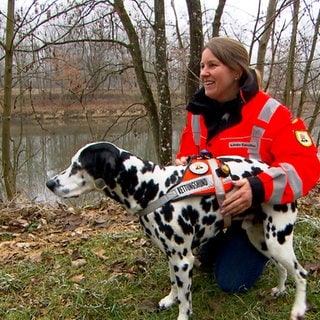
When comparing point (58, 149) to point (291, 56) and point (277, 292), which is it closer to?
point (291, 56)

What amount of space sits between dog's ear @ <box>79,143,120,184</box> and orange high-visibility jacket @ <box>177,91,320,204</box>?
0.81 meters

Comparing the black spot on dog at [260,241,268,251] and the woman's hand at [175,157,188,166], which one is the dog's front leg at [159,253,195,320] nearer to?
the black spot on dog at [260,241,268,251]

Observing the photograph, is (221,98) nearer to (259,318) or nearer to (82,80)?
(259,318)

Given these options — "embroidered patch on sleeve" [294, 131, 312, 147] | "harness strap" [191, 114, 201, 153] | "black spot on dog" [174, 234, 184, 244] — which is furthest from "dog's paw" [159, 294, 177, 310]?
"embroidered patch on sleeve" [294, 131, 312, 147]

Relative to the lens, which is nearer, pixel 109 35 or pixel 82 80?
pixel 109 35

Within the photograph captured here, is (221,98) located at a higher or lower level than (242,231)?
higher

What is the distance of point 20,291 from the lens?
10.6 feet

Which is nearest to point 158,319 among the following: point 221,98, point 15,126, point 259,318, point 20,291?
point 259,318

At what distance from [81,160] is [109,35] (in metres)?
5.74

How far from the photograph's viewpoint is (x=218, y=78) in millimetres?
2674

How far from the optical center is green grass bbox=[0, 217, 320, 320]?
285 cm

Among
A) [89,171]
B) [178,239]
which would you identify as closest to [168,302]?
[178,239]

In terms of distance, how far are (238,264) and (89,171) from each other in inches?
52.5

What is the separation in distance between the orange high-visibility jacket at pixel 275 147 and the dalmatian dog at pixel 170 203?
103mm
